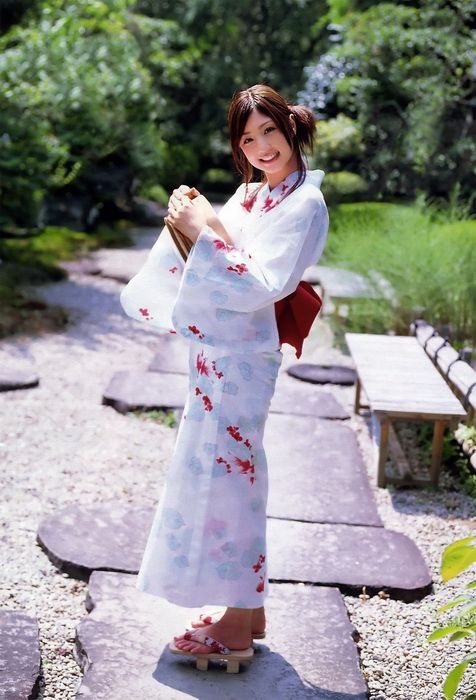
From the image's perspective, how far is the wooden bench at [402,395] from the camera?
396 centimetres

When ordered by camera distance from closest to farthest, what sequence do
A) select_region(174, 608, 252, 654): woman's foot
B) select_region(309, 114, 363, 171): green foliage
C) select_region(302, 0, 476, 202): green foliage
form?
1. select_region(174, 608, 252, 654): woman's foot
2. select_region(302, 0, 476, 202): green foliage
3. select_region(309, 114, 363, 171): green foliage

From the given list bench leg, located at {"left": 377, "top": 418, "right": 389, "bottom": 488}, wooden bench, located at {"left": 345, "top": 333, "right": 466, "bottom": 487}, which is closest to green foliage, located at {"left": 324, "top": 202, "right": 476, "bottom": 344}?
wooden bench, located at {"left": 345, "top": 333, "right": 466, "bottom": 487}

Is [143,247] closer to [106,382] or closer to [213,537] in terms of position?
[106,382]

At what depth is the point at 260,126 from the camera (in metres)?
2.36

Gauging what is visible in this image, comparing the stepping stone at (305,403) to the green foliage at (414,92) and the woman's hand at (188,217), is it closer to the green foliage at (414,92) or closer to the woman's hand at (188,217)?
the woman's hand at (188,217)

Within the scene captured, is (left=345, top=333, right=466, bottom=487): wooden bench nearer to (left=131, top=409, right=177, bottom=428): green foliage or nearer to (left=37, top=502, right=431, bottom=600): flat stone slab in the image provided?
(left=37, top=502, right=431, bottom=600): flat stone slab

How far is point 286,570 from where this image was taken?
3145 mm

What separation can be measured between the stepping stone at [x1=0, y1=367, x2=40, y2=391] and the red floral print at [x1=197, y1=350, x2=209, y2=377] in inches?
115

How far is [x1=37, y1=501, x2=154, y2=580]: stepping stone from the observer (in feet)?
10.2

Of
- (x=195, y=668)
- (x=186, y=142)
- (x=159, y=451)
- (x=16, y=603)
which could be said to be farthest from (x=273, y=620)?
(x=186, y=142)

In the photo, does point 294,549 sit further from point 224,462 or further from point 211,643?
point 224,462

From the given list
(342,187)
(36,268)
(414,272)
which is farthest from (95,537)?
(342,187)

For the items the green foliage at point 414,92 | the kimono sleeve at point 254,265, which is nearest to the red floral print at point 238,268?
the kimono sleeve at point 254,265

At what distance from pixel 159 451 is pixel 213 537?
6.39 feet
